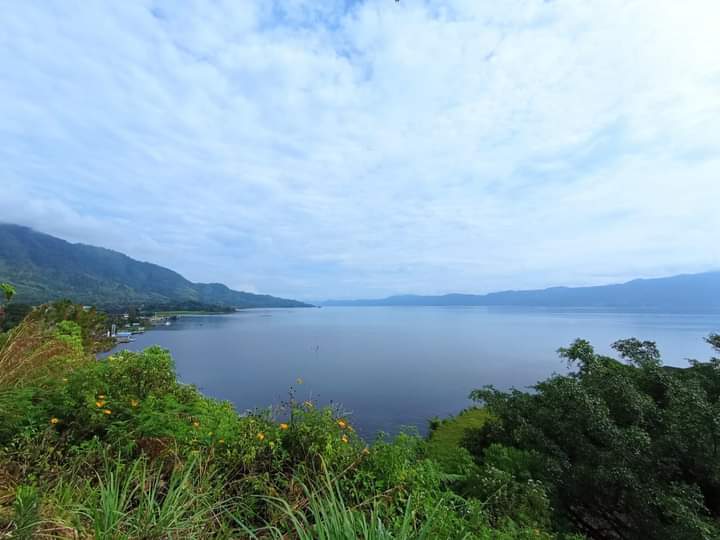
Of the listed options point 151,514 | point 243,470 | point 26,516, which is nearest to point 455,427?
point 243,470

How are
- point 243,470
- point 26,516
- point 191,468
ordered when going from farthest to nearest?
point 243,470, point 191,468, point 26,516

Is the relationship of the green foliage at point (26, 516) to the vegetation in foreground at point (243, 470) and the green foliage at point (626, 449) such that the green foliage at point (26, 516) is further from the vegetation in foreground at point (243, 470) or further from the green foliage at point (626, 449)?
the green foliage at point (626, 449)

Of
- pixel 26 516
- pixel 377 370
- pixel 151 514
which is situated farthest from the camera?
pixel 377 370

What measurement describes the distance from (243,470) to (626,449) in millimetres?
5910

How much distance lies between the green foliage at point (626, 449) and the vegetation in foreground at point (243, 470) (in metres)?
0.03

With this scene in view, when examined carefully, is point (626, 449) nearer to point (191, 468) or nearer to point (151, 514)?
point (191, 468)

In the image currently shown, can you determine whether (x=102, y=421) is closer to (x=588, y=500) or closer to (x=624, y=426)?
(x=588, y=500)

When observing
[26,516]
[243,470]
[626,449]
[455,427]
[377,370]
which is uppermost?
[26,516]

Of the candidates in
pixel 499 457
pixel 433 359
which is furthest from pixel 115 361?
pixel 433 359

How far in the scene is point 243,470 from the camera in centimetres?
247

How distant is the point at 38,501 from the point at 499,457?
25.7ft

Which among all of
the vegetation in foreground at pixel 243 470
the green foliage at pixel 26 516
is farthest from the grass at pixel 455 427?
the green foliage at pixel 26 516

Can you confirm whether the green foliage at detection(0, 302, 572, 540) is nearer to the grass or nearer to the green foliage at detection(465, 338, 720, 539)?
the green foliage at detection(465, 338, 720, 539)

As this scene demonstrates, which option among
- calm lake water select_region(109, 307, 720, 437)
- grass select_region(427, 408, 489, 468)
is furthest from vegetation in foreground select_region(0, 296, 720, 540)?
calm lake water select_region(109, 307, 720, 437)
